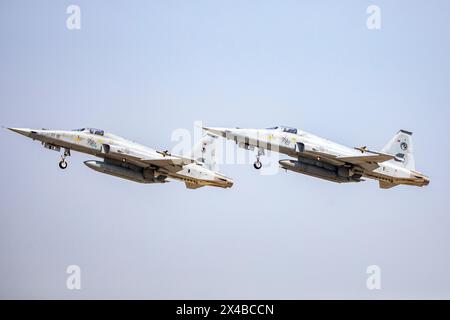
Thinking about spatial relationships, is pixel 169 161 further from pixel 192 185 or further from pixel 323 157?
pixel 323 157

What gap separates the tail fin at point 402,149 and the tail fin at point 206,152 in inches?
390

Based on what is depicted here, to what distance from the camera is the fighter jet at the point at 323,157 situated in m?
73.4

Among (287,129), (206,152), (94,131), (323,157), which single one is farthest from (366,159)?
(94,131)

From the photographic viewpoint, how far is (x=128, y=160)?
7431 centimetres

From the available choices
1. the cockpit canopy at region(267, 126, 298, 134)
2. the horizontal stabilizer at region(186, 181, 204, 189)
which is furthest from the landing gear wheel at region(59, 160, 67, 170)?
the cockpit canopy at region(267, 126, 298, 134)

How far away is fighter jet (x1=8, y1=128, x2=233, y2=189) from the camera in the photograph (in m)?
73.2

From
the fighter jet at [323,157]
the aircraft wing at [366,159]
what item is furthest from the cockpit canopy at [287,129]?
the aircraft wing at [366,159]

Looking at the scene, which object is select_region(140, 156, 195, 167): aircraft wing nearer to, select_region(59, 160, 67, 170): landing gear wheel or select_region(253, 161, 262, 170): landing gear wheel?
select_region(253, 161, 262, 170): landing gear wheel

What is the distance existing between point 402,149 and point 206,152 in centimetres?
1141

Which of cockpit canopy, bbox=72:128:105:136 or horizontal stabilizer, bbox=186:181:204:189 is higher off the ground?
cockpit canopy, bbox=72:128:105:136

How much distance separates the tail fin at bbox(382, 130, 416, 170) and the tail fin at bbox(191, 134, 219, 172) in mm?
9899

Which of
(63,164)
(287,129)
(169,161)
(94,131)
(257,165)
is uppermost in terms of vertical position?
(94,131)

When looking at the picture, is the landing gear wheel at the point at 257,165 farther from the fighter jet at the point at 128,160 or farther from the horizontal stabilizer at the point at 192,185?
the horizontal stabilizer at the point at 192,185
